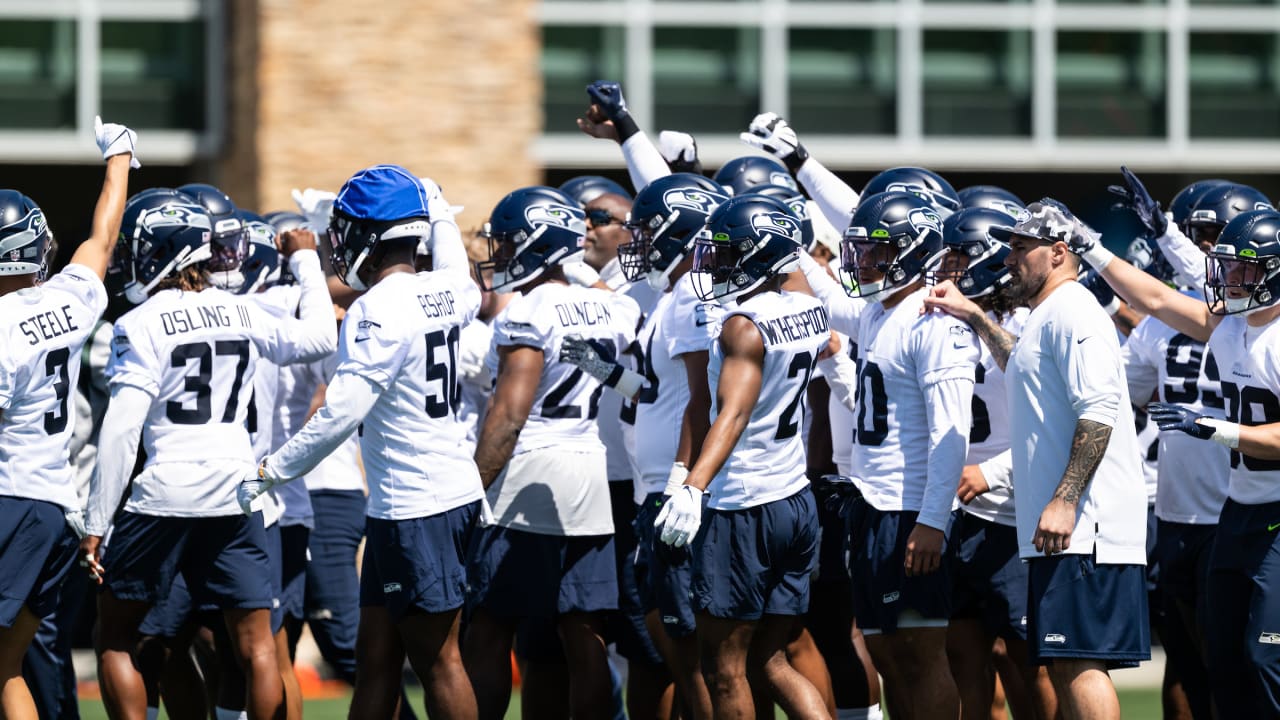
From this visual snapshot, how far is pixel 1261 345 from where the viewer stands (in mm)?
6875

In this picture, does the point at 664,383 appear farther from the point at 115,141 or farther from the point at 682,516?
the point at 115,141

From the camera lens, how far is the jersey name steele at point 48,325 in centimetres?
675

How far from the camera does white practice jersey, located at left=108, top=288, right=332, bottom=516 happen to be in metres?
7.14

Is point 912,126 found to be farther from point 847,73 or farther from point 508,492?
point 508,492

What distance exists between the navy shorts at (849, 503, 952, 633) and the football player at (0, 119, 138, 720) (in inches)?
115

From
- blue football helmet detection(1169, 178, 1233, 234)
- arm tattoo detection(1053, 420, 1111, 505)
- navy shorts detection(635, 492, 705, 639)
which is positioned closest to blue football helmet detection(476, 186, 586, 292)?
navy shorts detection(635, 492, 705, 639)

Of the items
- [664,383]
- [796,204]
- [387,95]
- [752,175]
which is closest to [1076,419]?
[664,383]

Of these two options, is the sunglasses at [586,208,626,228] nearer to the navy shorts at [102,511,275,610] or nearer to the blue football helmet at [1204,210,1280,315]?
the navy shorts at [102,511,275,610]

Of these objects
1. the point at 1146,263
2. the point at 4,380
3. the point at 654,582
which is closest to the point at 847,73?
the point at 1146,263

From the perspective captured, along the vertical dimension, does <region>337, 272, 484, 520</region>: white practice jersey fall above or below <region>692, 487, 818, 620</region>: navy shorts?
above

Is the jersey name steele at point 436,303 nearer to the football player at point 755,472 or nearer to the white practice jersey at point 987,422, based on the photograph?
the football player at point 755,472

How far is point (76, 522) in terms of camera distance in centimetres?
700

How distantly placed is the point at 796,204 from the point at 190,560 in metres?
3.00

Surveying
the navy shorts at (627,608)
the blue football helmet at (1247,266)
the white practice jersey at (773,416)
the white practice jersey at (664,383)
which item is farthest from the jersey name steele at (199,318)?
the blue football helmet at (1247,266)
